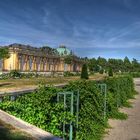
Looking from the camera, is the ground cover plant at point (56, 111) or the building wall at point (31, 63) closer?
the ground cover plant at point (56, 111)

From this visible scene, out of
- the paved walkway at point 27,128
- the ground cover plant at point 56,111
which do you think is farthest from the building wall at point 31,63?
the paved walkway at point 27,128

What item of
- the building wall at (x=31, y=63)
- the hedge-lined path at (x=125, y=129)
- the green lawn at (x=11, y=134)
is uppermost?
the building wall at (x=31, y=63)

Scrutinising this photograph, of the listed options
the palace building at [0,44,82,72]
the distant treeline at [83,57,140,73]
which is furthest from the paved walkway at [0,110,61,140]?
the distant treeline at [83,57,140,73]

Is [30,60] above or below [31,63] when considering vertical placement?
above

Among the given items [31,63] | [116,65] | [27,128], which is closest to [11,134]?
[27,128]

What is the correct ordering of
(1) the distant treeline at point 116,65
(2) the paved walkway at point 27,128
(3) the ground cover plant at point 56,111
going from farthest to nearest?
(1) the distant treeline at point 116,65, (3) the ground cover plant at point 56,111, (2) the paved walkway at point 27,128

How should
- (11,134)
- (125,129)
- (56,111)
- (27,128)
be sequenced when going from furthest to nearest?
(125,129)
(56,111)
(27,128)
(11,134)

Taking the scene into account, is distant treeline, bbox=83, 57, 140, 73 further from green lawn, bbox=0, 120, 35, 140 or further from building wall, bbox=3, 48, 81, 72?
green lawn, bbox=0, 120, 35, 140

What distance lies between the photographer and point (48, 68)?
301 feet

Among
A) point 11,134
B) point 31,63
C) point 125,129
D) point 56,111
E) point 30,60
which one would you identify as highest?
point 30,60

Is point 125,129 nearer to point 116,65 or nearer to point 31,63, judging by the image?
point 31,63

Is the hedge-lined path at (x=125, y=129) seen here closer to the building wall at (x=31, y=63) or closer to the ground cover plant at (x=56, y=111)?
the ground cover plant at (x=56, y=111)

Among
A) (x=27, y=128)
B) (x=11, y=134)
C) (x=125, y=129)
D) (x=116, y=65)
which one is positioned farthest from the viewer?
(x=116, y=65)

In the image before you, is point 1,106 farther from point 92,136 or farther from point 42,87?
point 92,136
